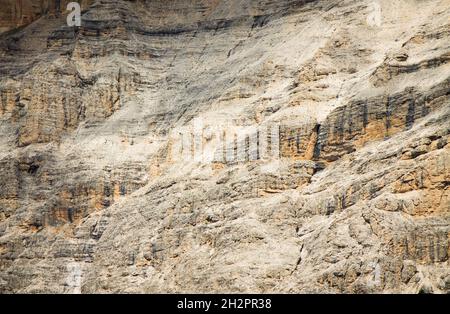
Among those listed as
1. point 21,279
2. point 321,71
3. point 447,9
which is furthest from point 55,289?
point 447,9

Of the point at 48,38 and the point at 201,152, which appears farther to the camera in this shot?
the point at 48,38

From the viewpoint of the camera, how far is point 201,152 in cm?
9356

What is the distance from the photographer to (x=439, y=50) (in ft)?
289

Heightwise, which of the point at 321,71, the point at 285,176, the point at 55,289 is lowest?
the point at 55,289

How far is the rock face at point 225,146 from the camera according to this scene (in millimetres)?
80938

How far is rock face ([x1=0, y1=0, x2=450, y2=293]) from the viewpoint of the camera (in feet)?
266

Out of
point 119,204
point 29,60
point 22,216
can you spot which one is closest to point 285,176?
point 119,204

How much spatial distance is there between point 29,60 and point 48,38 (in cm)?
198

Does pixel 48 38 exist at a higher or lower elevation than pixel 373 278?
higher

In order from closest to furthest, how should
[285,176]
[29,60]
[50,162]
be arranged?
[285,176] → [50,162] → [29,60]

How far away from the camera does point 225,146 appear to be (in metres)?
92.4

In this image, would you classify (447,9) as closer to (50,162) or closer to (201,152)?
(201,152)

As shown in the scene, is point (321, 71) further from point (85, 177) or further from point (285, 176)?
point (85, 177)

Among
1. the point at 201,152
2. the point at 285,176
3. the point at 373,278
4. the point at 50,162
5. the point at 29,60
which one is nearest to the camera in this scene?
the point at 373,278
